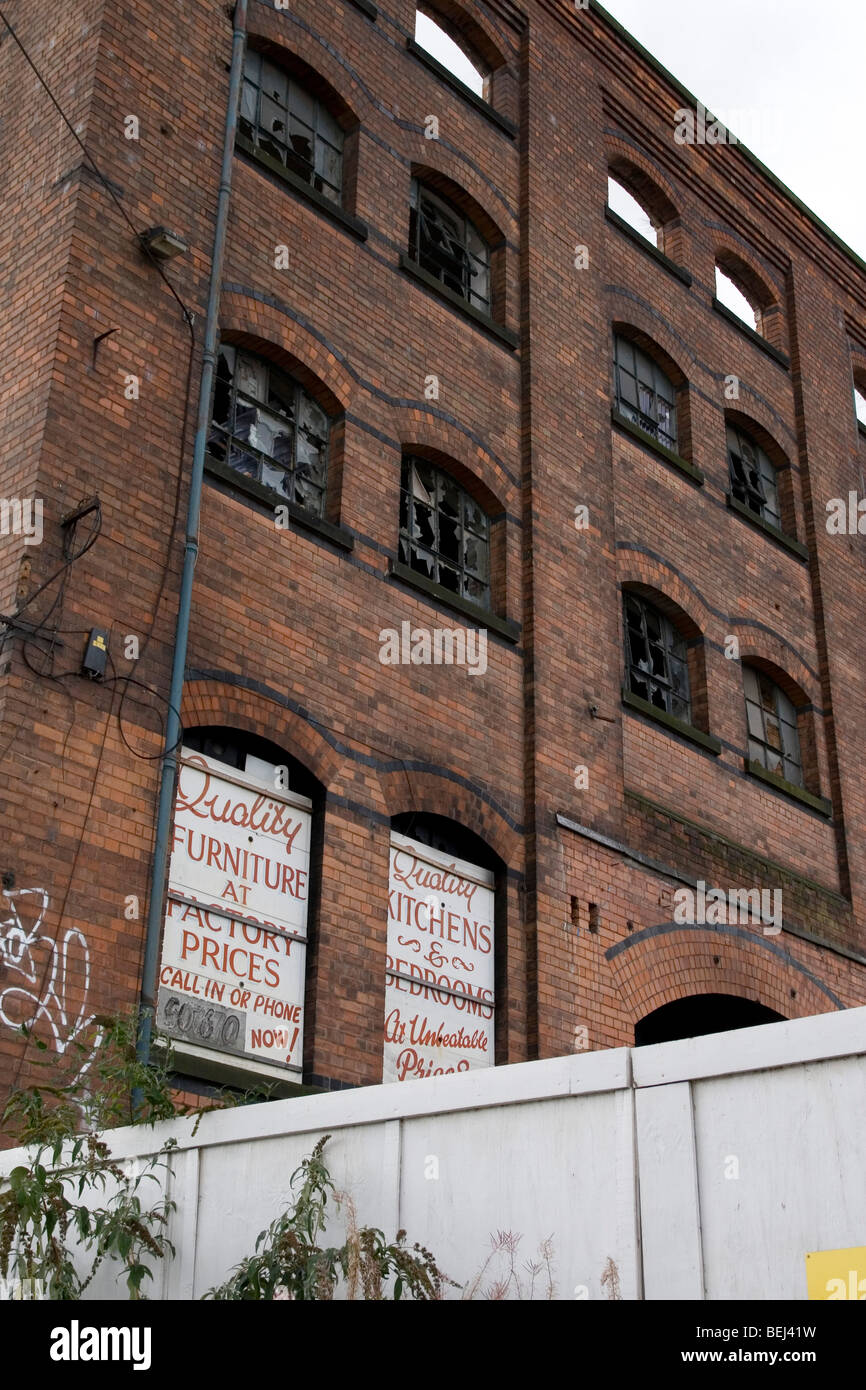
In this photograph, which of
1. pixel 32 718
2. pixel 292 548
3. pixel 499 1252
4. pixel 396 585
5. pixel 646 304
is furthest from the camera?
pixel 646 304

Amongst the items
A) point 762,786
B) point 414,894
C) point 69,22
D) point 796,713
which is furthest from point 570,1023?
point 69,22

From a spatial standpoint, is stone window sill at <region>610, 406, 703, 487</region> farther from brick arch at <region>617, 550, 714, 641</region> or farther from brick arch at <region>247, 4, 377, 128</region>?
brick arch at <region>247, 4, 377, 128</region>

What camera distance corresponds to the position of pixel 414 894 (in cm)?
1085

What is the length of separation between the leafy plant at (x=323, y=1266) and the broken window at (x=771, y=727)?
10.4m

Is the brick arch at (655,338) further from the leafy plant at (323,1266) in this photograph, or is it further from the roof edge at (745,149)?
the leafy plant at (323,1266)

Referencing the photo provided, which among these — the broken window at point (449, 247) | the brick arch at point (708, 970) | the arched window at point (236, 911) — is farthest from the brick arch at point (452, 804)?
Answer: the broken window at point (449, 247)

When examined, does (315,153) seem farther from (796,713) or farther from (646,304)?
(796,713)

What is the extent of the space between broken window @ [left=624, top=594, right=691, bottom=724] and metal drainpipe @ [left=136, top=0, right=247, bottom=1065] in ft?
16.9

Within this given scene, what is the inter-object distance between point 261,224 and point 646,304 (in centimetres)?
561

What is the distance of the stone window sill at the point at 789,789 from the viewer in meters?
14.7

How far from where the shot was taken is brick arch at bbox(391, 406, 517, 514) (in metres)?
12.2

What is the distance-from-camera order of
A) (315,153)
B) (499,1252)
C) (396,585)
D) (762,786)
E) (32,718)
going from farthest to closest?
(762,786), (315,153), (396,585), (32,718), (499,1252)

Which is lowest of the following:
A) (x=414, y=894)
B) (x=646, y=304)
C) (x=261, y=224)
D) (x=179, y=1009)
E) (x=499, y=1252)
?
(x=499, y=1252)

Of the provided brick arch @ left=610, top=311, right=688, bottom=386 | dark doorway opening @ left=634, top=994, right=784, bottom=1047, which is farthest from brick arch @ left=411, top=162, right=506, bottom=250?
dark doorway opening @ left=634, top=994, right=784, bottom=1047
